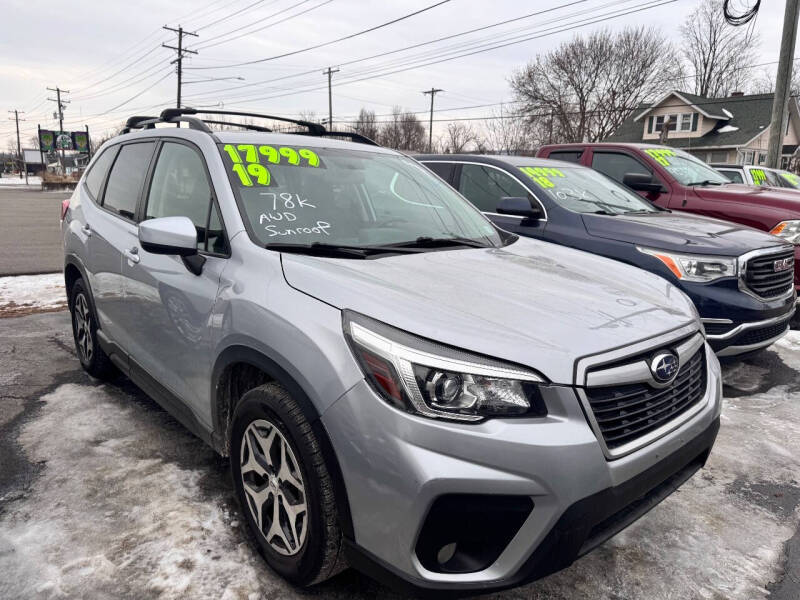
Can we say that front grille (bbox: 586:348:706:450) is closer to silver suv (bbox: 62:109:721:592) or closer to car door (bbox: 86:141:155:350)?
silver suv (bbox: 62:109:721:592)

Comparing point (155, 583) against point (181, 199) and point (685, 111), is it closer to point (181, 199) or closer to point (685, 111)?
point (181, 199)

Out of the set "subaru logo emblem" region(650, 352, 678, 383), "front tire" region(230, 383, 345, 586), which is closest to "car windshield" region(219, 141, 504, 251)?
"front tire" region(230, 383, 345, 586)

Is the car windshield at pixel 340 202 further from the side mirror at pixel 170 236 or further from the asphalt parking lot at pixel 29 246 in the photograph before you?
the asphalt parking lot at pixel 29 246

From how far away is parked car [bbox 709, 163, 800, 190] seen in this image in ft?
37.8

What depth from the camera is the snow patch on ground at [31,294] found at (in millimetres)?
6215

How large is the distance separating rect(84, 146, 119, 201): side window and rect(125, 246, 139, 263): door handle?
106 centimetres

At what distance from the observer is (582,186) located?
5.49 meters

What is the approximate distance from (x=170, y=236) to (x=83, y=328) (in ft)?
7.59

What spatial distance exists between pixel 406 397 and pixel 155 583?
130 cm

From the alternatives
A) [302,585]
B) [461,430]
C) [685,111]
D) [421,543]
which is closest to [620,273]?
[461,430]

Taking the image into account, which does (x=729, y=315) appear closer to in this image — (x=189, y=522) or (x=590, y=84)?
(x=189, y=522)

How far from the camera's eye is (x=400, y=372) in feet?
5.57

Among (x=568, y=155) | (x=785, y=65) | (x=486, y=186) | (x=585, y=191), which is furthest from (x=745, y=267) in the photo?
(x=785, y=65)

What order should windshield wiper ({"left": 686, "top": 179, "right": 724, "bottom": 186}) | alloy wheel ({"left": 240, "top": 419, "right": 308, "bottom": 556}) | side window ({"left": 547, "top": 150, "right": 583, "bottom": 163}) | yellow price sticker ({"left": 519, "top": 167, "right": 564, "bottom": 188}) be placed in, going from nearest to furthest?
alloy wheel ({"left": 240, "top": 419, "right": 308, "bottom": 556}) < yellow price sticker ({"left": 519, "top": 167, "right": 564, "bottom": 188}) < windshield wiper ({"left": 686, "top": 179, "right": 724, "bottom": 186}) < side window ({"left": 547, "top": 150, "right": 583, "bottom": 163})
